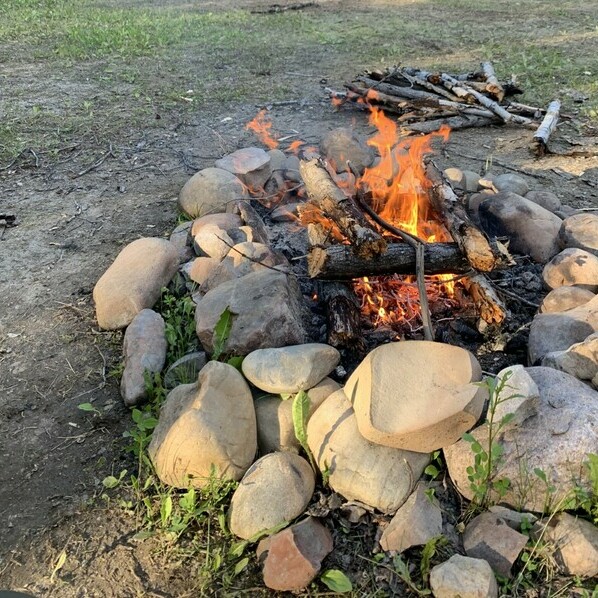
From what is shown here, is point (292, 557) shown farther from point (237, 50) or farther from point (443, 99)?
point (237, 50)

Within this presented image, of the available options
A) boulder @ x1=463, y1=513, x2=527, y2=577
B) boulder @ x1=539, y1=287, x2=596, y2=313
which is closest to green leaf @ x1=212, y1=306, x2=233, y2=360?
boulder @ x1=463, y1=513, x2=527, y2=577

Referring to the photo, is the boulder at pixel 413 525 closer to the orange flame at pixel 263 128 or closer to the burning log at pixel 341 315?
the burning log at pixel 341 315

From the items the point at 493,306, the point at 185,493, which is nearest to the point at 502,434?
the point at 493,306

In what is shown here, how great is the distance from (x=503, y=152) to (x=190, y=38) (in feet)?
21.9

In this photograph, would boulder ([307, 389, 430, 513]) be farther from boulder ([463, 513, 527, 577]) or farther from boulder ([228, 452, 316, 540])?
boulder ([463, 513, 527, 577])

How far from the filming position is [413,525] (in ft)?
7.97

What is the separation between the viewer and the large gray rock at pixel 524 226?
3.93 metres

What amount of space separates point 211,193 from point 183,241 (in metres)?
0.54

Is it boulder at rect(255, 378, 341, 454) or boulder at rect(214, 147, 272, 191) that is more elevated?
boulder at rect(214, 147, 272, 191)

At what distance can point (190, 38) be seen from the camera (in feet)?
35.0

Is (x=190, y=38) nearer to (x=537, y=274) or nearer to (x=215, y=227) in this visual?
(x=215, y=227)

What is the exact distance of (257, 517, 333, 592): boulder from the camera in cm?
231

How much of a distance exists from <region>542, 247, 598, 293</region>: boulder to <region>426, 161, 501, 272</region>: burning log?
485 mm

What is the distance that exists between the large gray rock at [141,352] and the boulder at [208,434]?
1.24 feet
